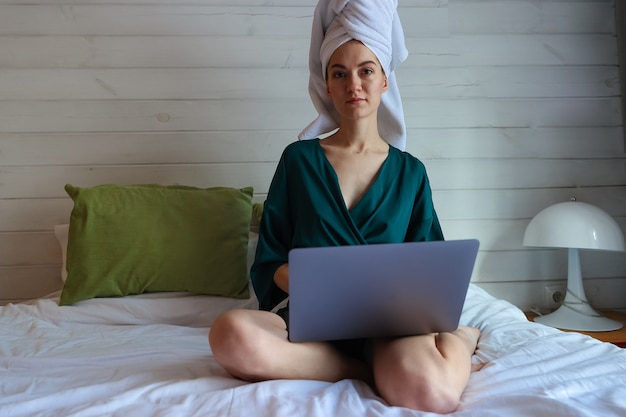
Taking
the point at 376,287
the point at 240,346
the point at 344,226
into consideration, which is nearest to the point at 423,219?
the point at 344,226

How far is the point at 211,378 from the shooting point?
0.89m

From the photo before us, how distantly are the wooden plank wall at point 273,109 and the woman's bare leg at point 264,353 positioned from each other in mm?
940

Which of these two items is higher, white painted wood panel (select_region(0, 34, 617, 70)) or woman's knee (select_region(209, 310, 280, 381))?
white painted wood panel (select_region(0, 34, 617, 70))

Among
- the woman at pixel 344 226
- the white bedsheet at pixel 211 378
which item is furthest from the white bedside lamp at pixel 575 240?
the woman at pixel 344 226

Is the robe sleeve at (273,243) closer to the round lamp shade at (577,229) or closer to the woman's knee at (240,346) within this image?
the woman's knee at (240,346)

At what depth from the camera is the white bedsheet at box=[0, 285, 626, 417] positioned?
2.48 feet

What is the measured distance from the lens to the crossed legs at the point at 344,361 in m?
0.83

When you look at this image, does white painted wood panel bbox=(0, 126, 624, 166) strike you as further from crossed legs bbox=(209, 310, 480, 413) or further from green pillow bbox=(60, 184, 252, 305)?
crossed legs bbox=(209, 310, 480, 413)

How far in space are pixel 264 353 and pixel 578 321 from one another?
1.17 meters

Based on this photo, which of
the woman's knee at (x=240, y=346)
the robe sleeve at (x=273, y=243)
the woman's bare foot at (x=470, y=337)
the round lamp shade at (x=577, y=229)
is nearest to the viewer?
the woman's knee at (x=240, y=346)

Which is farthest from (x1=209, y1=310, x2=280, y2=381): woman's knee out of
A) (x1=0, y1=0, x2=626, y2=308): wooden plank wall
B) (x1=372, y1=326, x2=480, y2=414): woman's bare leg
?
(x1=0, y1=0, x2=626, y2=308): wooden plank wall

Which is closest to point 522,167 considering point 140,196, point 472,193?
point 472,193

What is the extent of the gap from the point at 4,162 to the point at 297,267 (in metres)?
1.42

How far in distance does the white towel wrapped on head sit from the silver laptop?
0.59 meters
